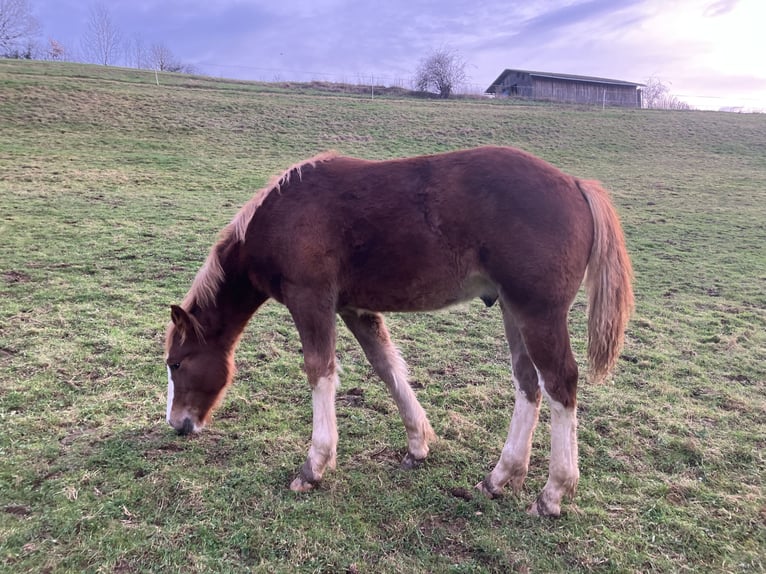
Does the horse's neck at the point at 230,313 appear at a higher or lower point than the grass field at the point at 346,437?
higher

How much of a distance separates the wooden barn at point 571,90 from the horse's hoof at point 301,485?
39.5 m

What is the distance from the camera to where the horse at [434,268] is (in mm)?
2650

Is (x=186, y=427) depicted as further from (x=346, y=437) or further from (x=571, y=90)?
(x=571, y=90)

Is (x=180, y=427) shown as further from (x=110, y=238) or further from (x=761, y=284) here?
(x=761, y=284)

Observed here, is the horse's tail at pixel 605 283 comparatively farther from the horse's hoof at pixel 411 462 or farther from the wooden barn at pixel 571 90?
the wooden barn at pixel 571 90

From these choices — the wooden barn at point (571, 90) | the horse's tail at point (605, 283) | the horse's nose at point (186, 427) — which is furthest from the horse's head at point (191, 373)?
the wooden barn at point (571, 90)

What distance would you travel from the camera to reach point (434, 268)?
2.78 meters

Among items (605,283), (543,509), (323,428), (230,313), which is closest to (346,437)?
(323,428)

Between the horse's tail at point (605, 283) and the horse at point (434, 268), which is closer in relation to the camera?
the horse at point (434, 268)

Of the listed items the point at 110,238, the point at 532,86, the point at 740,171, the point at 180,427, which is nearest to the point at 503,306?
the point at 180,427

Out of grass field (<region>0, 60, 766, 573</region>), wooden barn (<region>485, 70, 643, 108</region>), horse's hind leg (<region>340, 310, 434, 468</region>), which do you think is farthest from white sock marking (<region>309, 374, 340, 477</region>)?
wooden barn (<region>485, 70, 643, 108</region>)

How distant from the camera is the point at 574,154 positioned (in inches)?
853

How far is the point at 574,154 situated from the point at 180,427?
2214 centimetres

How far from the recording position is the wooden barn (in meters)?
37.9
